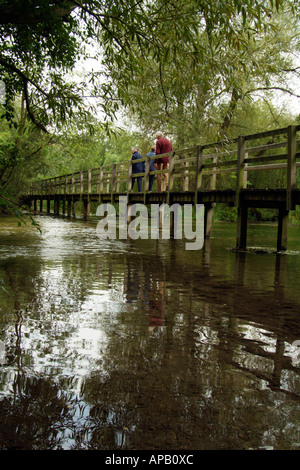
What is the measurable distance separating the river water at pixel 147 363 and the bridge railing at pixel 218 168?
267 centimetres

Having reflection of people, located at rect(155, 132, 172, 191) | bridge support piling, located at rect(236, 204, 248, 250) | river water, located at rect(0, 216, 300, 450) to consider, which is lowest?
river water, located at rect(0, 216, 300, 450)

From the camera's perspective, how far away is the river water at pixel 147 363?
2.08 metres

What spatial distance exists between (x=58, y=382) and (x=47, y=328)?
1064mm

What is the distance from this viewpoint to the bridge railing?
8.04 m

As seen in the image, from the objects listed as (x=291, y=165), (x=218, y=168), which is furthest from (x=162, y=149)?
(x=218, y=168)

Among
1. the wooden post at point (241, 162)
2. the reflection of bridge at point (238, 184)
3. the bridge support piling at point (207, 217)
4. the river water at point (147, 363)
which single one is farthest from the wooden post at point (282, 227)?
the river water at point (147, 363)

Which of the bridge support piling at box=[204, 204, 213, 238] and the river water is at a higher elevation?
the bridge support piling at box=[204, 204, 213, 238]

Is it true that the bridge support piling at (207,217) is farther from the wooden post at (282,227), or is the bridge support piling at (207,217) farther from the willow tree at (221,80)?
the wooden post at (282,227)

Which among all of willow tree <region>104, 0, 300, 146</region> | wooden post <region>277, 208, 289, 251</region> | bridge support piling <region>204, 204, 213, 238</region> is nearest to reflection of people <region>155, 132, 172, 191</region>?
willow tree <region>104, 0, 300, 146</region>

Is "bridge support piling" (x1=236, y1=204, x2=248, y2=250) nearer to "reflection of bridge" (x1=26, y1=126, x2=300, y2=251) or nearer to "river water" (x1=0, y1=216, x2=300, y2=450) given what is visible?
"reflection of bridge" (x1=26, y1=126, x2=300, y2=251)

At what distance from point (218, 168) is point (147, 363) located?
2243cm

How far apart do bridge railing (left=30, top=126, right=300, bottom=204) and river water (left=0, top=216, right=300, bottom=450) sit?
2672 millimetres

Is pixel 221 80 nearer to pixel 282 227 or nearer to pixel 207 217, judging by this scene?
pixel 282 227

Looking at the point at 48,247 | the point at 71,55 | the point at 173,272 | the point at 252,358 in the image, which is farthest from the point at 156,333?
the point at 48,247
